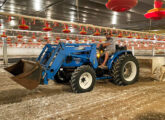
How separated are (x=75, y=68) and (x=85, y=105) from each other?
5.68 ft

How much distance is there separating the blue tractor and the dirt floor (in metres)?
0.47

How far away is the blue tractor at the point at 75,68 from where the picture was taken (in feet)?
11.9

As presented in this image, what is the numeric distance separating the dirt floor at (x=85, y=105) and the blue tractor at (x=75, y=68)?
0.47m

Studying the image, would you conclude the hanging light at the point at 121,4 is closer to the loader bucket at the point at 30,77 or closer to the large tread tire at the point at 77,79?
the large tread tire at the point at 77,79

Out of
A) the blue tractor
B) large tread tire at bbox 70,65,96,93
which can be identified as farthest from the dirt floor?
the blue tractor

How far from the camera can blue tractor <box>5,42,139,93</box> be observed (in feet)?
11.9

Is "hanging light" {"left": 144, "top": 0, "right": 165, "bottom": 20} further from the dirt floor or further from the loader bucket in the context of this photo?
the loader bucket

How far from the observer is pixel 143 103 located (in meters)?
3.31

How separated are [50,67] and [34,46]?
1098 inches

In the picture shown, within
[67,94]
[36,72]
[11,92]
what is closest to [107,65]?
[67,94]

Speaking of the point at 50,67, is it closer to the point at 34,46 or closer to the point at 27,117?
the point at 27,117

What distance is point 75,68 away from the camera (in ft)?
15.6

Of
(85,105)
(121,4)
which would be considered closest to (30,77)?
(85,105)

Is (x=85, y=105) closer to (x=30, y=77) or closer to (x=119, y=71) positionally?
(x=30, y=77)
